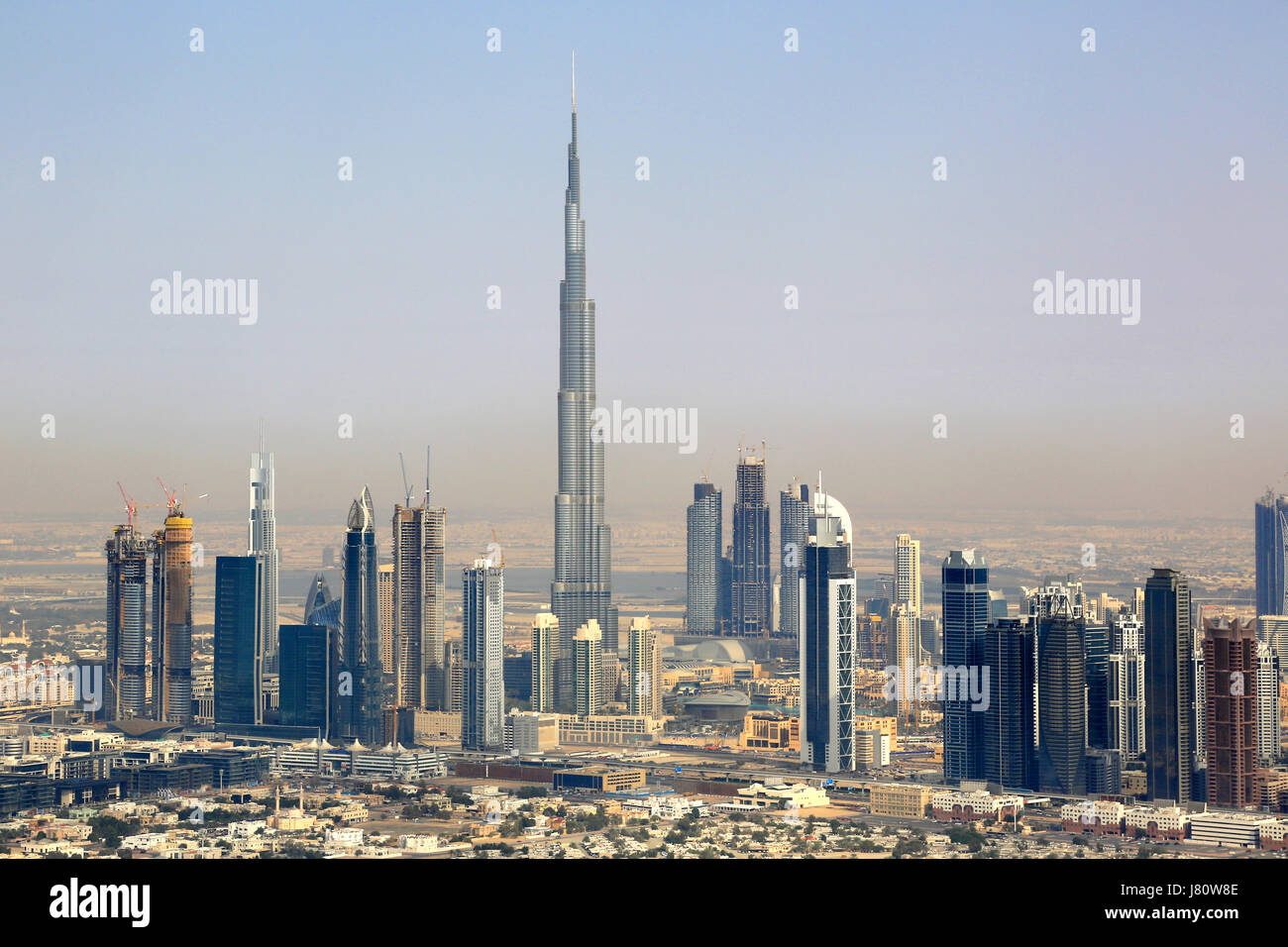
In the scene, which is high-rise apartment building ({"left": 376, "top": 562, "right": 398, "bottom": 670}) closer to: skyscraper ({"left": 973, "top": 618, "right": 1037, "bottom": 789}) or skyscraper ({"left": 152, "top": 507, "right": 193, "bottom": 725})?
skyscraper ({"left": 152, "top": 507, "right": 193, "bottom": 725})

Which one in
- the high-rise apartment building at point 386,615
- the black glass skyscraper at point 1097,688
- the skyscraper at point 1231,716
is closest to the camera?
the skyscraper at point 1231,716

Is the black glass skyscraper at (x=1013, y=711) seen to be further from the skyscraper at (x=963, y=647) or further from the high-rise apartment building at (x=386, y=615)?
the high-rise apartment building at (x=386, y=615)

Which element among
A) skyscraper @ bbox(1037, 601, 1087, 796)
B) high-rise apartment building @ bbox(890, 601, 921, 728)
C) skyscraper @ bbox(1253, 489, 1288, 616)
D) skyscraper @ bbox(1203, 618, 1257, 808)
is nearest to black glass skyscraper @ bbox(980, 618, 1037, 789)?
skyscraper @ bbox(1037, 601, 1087, 796)

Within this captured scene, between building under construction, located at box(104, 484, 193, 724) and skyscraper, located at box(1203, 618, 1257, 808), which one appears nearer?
skyscraper, located at box(1203, 618, 1257, 808)

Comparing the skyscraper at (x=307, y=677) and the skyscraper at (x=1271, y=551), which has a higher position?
the skyscraper at (x=1271, y=551)

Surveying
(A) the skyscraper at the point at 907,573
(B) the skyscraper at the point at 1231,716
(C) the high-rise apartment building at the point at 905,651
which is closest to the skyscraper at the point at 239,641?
(C) the high-rise apartment building at the point at 905,651

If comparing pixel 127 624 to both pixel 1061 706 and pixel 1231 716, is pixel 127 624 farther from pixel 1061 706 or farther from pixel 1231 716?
pixel 1231 716
